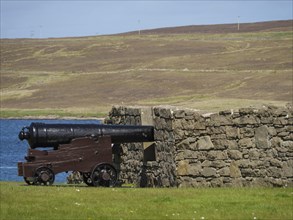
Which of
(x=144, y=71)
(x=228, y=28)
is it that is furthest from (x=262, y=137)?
(x=228, y=28)

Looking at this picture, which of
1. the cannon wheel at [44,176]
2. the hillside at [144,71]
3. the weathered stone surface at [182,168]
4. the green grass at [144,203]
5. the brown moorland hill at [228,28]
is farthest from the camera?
the brown moorland hill at [228,28]

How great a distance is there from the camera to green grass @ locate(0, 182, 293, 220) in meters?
13.5

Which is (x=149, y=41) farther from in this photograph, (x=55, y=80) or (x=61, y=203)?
(x=61, y=203)

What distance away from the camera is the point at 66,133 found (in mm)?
17859

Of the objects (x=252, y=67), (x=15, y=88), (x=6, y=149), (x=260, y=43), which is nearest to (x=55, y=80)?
(x=15, y=88)

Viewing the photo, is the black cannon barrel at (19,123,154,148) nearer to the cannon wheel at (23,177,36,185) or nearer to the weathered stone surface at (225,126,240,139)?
the cannon wheel at (23,177,36,185)

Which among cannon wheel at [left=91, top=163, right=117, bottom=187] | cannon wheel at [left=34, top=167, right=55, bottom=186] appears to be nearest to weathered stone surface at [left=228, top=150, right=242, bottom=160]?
cannon wheel at [left=91, top=163, right=117, bottom=187]

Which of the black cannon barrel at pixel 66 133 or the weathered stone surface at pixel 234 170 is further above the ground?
the black cannon barrel at pixel 66 133

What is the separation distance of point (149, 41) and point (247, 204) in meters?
122

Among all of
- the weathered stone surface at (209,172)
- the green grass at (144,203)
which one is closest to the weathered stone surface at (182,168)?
the weathered stone surface at (209,172)

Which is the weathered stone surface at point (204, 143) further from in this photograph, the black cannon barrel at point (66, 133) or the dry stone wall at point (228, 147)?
the black cannon barrel at point (66, 133)

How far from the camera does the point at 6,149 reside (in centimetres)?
5047

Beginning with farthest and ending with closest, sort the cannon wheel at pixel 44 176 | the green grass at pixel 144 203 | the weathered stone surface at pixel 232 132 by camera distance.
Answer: the weathered stone surface at pixel 232 132 < the cannon wheel at pixel 44 176 < the green grass at pixel 144 203

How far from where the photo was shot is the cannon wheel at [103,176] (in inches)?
707
